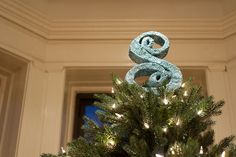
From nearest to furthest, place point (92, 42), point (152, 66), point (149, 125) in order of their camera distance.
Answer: point (149, 125)
point (152, 66)
point (92, 42)

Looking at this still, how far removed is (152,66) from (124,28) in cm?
170

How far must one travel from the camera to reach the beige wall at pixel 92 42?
2918 millimetres

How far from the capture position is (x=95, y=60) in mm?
3156

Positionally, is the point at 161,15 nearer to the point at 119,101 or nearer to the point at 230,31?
the point at 230,31

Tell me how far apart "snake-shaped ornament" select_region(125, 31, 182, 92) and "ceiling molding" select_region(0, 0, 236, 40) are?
1524mm

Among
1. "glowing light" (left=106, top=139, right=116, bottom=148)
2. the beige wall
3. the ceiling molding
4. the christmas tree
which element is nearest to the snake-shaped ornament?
the christmas tree

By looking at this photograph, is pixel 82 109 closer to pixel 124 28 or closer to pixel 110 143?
pixel 124 28

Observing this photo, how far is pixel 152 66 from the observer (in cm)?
161

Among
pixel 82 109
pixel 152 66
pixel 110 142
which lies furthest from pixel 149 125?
pixel 82 109

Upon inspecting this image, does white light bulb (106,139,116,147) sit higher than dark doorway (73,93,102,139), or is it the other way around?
dark doorway (73,93,102,139)

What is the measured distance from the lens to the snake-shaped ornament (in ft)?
5.08

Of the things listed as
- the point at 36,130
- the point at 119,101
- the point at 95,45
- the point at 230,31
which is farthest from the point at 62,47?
the point at 119,101

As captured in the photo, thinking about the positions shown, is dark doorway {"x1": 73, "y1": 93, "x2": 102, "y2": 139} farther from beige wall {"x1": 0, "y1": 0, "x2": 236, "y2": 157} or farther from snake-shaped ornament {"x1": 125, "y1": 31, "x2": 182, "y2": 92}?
snake-shaped ornament {"x1": 125, "y1": 31, "x2": 182, "y2": 92}

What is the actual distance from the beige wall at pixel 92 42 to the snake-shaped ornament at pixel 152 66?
134 centimetres
